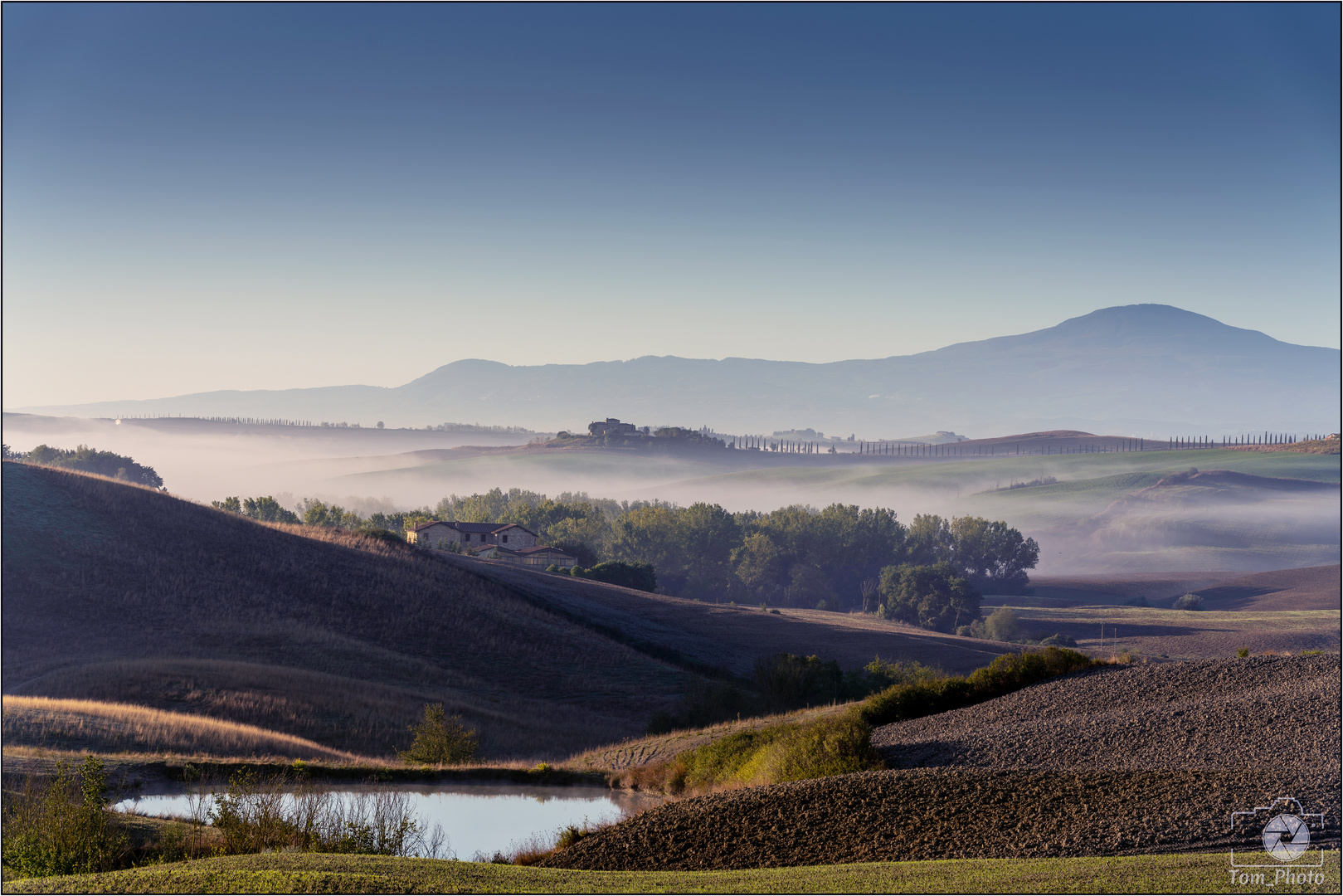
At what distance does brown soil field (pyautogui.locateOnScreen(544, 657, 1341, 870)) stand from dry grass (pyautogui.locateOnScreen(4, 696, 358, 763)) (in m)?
16.9

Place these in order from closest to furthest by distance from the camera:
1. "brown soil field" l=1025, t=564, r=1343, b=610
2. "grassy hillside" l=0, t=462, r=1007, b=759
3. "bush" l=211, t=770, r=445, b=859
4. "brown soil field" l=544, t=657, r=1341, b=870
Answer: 1. "brown soil field" l=544, t=657, r=1341, b=870
2. "bush" l=211, t=770, r=445, b=859
3. "grassy hillside" l=0, t=462, r=1007, b=759
4. "brown soil field" l=1025, t=564, r=1343, b=610

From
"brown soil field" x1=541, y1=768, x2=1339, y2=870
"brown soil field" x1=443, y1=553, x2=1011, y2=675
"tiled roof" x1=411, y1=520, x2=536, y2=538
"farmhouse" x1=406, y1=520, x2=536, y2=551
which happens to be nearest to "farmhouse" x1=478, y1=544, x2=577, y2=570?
"farmhouse" x1=406, y1=520, x2=536, y2=551

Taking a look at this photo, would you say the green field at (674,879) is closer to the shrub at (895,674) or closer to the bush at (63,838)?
the bush at (63,838)

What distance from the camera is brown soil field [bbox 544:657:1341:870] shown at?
12.9 m

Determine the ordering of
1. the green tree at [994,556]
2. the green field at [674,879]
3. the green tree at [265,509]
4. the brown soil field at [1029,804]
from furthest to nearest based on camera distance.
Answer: the green tree at [994,556] → the green tree at [265,509] → the brown soil field at [1029,804] → the green field at [674,879]

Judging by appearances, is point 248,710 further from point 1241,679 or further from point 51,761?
point 1241,679

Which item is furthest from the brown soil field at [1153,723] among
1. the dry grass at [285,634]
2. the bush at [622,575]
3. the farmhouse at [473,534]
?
the farmhouse at [473,534]

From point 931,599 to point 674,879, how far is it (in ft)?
364

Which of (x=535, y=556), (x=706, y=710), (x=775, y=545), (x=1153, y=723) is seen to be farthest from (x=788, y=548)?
(x=1153, y=723)

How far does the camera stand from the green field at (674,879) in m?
9.88

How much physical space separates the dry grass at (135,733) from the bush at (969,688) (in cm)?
1609

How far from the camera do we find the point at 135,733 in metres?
28.4

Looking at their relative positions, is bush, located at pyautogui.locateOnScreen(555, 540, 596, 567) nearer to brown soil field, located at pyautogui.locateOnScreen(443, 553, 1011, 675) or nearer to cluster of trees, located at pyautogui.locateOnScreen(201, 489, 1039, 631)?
cluster of trees, located at pyautogui.locateOnScreen(201, 489, 1039, 631)

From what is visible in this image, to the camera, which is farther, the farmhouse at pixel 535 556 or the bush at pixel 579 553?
the bush at pixel 579 553
